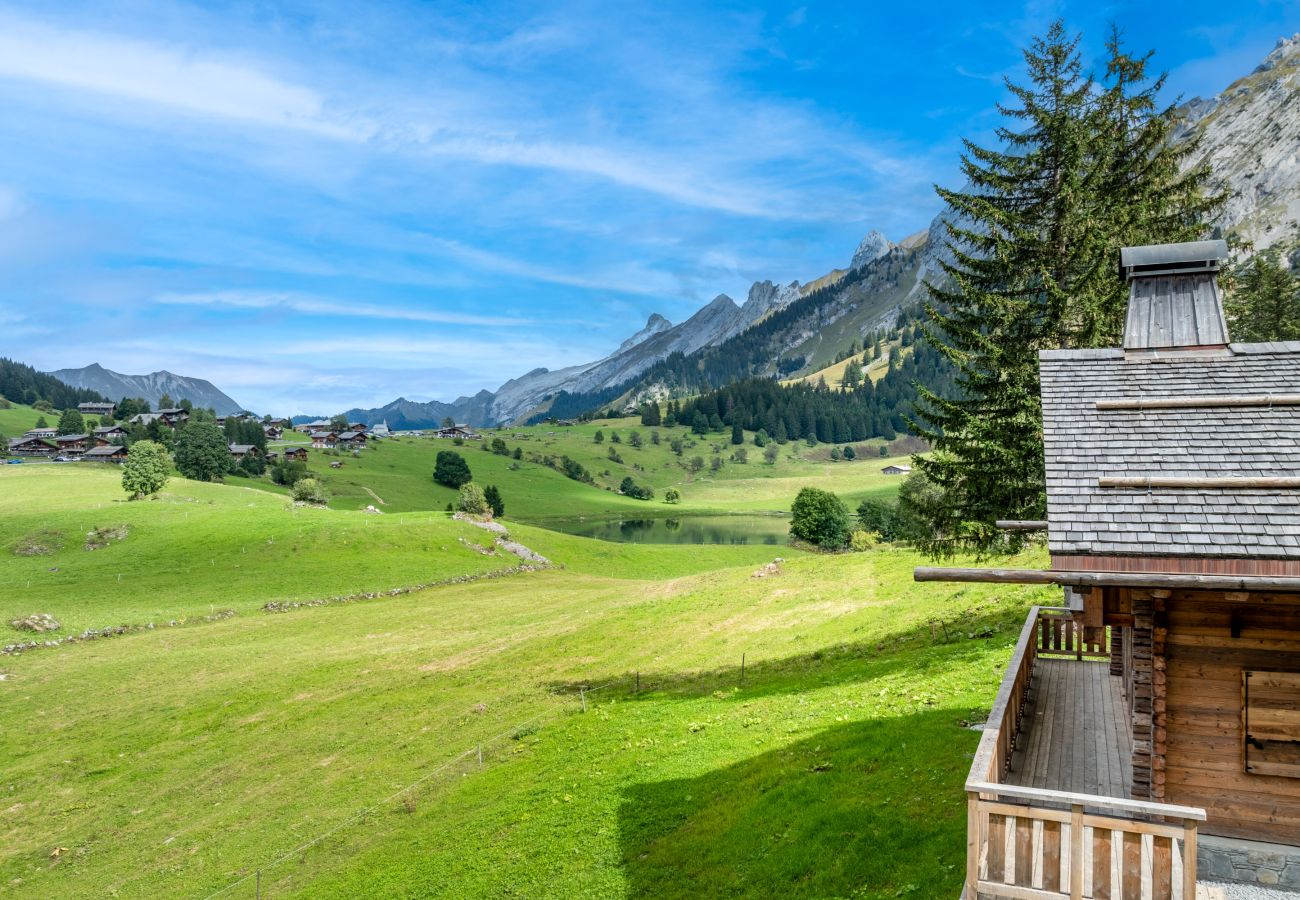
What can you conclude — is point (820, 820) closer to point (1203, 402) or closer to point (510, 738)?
point (1203, 402)

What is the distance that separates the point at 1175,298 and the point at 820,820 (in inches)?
572

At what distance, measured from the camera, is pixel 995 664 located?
22.9 m

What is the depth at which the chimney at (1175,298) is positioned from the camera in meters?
15.5

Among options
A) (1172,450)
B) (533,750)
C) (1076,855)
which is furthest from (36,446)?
(1172,450)

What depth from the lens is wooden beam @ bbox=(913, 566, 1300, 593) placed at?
9766 millimetres

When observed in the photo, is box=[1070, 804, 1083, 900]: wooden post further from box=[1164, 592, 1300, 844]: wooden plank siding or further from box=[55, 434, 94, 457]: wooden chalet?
box=[55, 434, 94, 457]: wooden chalet

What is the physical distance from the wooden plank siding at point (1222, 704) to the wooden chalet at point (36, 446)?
224 metres

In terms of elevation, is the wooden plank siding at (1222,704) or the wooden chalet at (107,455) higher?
the wooden chalet at (107,455)

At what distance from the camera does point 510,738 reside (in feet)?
93.6

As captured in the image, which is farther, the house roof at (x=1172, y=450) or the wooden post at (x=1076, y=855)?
the house roof at (x=1172, y=450)

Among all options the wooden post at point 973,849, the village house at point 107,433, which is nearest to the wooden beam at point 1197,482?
the wooden post at point 973,849

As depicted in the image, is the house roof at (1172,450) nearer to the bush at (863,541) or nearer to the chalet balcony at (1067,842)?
the chalet balcony at (1067,842)

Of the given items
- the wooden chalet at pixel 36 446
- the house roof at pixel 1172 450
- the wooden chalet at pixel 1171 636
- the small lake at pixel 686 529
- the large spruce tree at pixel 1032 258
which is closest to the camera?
the wooden chalet at pixel 1171 636

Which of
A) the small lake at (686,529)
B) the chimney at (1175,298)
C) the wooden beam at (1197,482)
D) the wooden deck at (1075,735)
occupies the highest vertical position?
the chimney at (1175,298)
